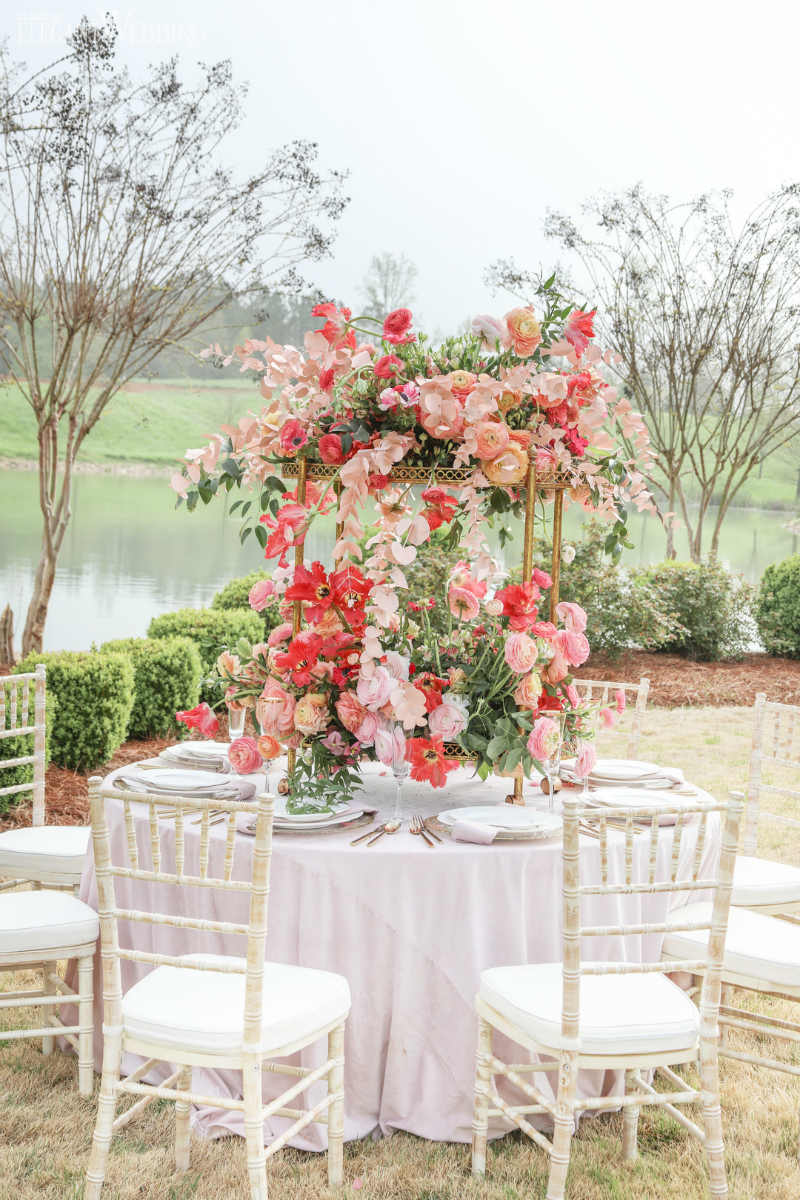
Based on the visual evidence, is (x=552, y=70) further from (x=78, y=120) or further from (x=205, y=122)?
(x=78, y=120)

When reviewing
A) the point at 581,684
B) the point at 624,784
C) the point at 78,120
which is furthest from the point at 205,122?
the point at 624,784

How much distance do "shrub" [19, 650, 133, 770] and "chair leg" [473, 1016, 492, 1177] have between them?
146 inches

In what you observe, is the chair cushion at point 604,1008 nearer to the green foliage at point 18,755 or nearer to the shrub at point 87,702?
the green foliage at point 18,755

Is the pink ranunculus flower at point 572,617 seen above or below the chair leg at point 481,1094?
above

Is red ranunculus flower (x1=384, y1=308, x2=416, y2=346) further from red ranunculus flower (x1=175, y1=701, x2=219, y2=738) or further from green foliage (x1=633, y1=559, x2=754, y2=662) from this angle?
green foliage (x1=633, y1=559, x2=754, y2=662)

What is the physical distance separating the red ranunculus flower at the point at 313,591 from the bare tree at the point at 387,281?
10.2m

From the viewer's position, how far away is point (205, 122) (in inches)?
285

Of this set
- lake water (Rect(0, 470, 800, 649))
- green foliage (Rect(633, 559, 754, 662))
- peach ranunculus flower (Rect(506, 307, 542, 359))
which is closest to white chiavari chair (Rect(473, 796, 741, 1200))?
peach ranunculus flower (Rect(506, 307, 542, 359))

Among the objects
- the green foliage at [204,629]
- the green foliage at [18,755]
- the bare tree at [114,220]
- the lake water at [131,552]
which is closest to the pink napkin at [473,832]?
the green foliage at [18,755]

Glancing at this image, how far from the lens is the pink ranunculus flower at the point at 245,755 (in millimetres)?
2965

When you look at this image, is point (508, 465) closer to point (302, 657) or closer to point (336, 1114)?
point (302, 657)

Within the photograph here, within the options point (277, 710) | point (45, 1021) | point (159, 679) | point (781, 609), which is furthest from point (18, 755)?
point (781, 609)

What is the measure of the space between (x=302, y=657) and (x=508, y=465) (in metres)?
0.76

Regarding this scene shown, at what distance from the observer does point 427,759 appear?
2807 millimetres
